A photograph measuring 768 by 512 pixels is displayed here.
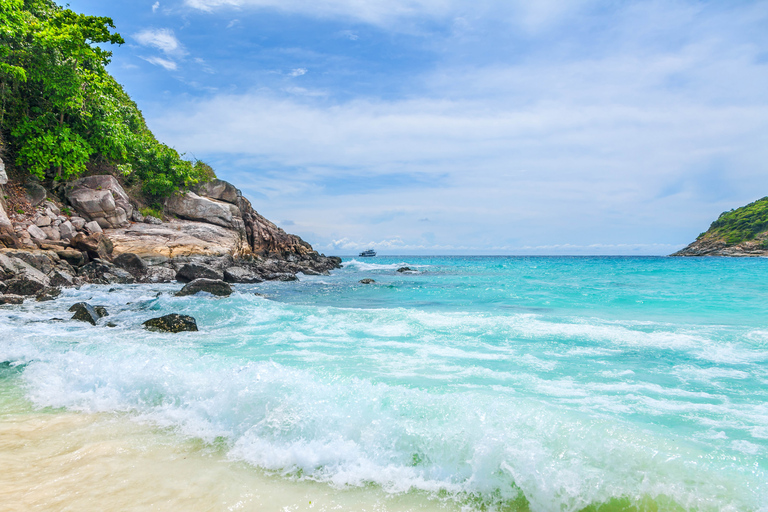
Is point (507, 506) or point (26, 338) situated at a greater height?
point (26, 338)

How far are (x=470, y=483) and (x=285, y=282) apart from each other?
907 inches

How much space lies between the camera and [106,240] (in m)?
19.4

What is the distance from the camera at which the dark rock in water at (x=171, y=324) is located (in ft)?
30.7

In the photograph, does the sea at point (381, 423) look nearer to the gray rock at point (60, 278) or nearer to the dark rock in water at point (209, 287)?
the dark rock in water at point (209, 287)

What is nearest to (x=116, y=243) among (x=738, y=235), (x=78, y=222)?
(x=78, y=222)

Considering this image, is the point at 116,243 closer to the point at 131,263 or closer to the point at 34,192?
the point at 131,263

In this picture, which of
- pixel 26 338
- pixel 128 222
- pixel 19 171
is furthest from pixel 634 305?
pixel 19 171

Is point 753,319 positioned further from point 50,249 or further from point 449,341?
point 50,249

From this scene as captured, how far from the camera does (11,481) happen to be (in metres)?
3.22

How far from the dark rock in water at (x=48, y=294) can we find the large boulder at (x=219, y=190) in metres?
20.5

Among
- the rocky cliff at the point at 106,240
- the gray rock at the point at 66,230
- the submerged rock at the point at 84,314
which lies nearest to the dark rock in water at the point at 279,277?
the rocky cliff at the point at 106,240

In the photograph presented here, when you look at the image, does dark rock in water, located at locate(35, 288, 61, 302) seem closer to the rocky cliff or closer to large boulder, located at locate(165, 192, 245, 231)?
the rocky cliff

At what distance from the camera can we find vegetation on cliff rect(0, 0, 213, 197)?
17781 millimetres

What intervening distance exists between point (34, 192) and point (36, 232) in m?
3.33
